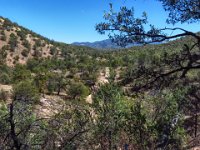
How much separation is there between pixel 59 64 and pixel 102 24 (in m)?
43.5

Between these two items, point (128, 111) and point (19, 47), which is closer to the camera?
point (128, 111)

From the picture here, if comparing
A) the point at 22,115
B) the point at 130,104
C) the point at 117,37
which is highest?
the point at 117,37

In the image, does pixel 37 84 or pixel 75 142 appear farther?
pixel 37 84

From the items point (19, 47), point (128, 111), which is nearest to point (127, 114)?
point (128, 111)

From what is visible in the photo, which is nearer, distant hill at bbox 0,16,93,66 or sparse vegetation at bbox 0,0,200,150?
sparse vegetation at bbox 0,0,200,150

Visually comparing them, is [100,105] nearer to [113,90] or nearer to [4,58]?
[113,90]

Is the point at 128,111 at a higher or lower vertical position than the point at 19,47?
lower

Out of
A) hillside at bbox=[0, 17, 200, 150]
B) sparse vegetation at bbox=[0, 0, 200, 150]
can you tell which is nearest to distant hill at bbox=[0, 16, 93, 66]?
hillside at bbox=[0, 17, 200, 150]

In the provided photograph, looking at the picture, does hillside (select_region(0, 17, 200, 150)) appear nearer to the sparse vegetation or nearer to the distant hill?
the sparse vegetation

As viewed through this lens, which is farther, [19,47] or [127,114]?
[19,47]

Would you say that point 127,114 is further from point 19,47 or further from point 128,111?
point 19,47

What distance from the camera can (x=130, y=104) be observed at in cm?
1223

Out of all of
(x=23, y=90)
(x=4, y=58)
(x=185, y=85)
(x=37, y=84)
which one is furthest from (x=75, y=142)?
(x=4, y=58)

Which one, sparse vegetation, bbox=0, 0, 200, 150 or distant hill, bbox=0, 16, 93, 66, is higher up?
distant hill, bbox=0, 16, 93, 66
